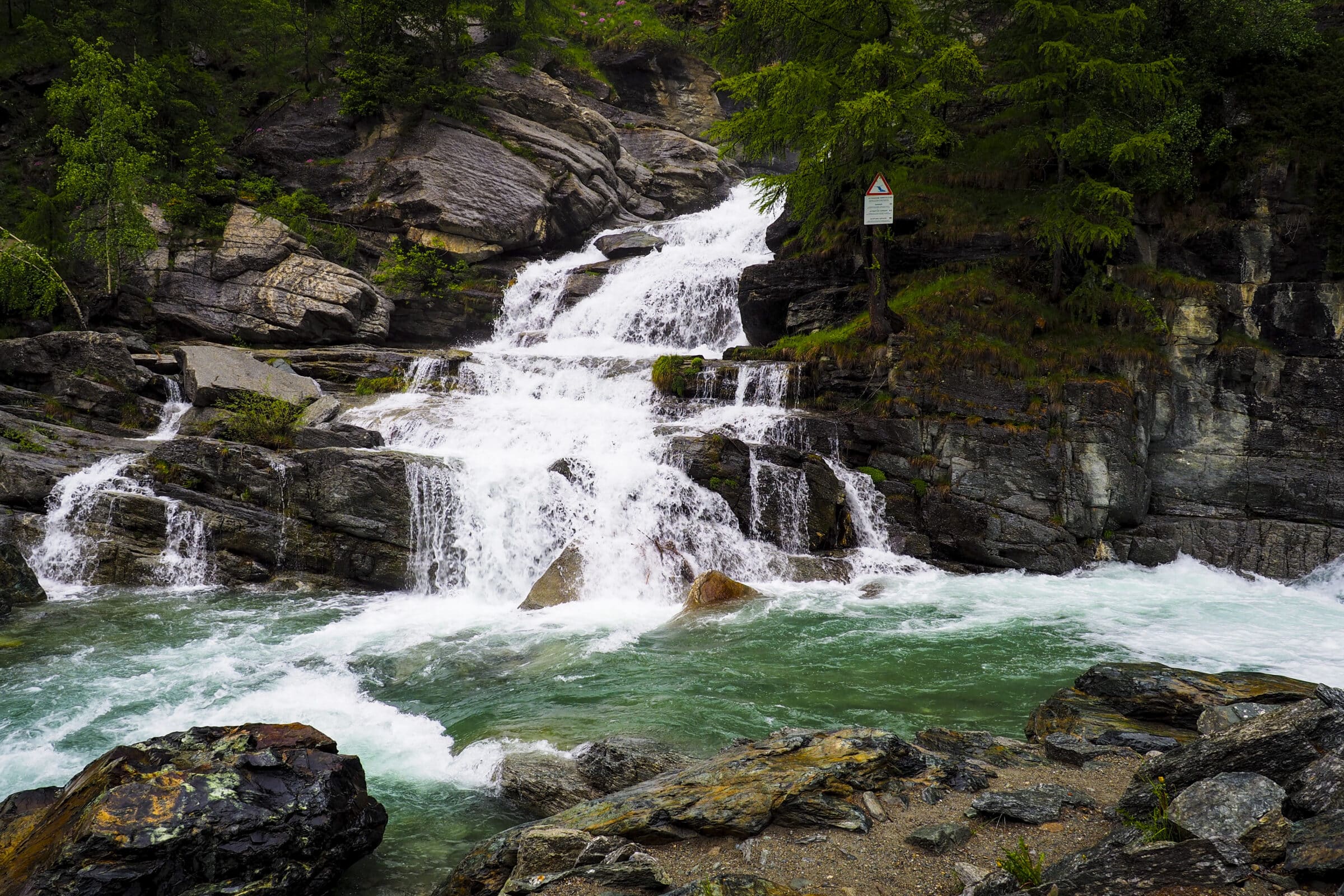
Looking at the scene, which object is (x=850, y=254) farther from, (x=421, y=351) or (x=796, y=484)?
(x=421, y=351)

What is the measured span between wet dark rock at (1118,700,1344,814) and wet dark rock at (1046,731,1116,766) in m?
1.26

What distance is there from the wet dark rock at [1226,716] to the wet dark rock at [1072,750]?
0.67 meters

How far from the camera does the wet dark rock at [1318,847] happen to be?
3006mm

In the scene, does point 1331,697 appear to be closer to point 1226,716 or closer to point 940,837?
point 1226,716

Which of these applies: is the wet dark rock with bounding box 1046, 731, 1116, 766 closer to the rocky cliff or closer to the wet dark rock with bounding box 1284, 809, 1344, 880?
the wet dark rock with bounding box 1284, 809, 1344, 880

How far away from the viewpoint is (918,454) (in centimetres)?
1653

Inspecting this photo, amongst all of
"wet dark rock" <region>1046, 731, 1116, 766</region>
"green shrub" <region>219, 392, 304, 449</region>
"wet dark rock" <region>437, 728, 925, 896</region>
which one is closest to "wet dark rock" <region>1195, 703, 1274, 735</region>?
"wet dark rock" <region>1046, 731, 1116, 766</region>

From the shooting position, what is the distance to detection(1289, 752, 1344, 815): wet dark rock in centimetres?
344

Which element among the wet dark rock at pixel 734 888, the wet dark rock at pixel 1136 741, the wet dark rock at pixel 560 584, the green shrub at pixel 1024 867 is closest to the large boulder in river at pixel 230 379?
the wet dark rock at pixel 560 584

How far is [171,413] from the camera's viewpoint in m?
18.0

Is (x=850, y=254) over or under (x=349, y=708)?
over

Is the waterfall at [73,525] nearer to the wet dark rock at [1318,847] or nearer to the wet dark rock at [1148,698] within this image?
the wet dark rock at [1148,698]

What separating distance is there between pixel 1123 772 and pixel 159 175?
101 ft

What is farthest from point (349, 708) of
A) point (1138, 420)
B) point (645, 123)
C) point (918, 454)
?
point (645, 123)
